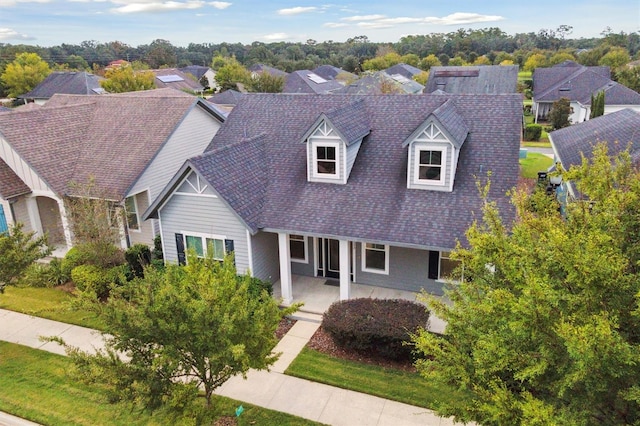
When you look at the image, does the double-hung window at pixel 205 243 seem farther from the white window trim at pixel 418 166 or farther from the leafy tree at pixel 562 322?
the leafy tree at pixel 562 322

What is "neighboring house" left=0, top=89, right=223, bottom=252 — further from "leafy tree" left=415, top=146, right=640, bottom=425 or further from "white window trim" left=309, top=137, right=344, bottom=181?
"leafy tree" left=415, top=146, right=640, bottom=425

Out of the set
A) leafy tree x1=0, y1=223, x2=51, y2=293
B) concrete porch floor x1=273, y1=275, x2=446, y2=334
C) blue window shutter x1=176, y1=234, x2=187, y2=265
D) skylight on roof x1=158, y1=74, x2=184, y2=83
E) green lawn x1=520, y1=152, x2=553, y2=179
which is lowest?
concrete porch floor x1=273, y1=275, x2=446, y2=334

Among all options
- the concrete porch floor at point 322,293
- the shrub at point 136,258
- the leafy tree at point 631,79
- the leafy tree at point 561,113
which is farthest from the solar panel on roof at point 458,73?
the shrub at point 136,258

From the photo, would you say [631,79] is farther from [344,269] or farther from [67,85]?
[67,85]

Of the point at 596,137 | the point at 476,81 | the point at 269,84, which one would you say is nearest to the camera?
the point at 596,137

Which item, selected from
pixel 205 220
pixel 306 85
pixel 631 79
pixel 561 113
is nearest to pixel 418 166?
pixel 205 220

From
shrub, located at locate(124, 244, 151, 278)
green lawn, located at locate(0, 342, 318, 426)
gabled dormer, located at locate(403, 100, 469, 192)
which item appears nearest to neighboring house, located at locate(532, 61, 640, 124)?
gabled dormer, located at locate(403, 100, 469, 192)

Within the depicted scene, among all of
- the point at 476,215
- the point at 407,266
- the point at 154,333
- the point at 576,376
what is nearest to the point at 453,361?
the point at 576,376
